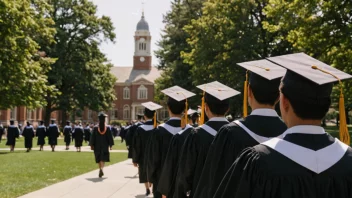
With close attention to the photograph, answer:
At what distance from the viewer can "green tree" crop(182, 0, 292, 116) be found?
30.0 meters

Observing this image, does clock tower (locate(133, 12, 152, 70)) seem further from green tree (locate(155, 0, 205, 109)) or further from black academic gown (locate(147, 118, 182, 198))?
black academic gown (locate(147, 118, 182, 198))

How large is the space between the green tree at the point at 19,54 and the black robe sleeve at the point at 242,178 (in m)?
18.8

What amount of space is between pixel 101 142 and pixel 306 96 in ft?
38.5

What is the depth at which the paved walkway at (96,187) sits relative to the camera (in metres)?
10.1

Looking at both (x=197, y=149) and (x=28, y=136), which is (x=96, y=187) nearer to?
(x=197, y=149)

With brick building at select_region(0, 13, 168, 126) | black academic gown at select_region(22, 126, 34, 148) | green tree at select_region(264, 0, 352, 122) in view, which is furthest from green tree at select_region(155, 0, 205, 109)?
brick building at select_region(0, 13, 168, 126)

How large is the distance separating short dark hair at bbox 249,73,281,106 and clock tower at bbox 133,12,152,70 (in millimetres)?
92325

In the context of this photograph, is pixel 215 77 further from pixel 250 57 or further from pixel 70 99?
pixel 70 99

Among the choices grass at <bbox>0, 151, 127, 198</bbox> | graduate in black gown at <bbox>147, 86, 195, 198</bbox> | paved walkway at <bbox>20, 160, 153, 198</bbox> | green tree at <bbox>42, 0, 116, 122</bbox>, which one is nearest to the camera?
graduate in black gown at <bbox>147, 86, 195, 198</bbox>

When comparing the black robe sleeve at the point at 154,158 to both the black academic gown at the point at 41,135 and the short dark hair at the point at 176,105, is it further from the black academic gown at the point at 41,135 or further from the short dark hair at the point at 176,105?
the black academic gown at the point at 41,135

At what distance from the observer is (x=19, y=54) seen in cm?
2338

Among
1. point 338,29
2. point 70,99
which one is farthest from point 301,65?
point 70,99

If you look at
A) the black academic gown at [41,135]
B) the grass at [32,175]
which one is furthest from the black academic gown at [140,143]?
the black academic gown at [41,135]

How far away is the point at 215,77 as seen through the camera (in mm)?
30500
